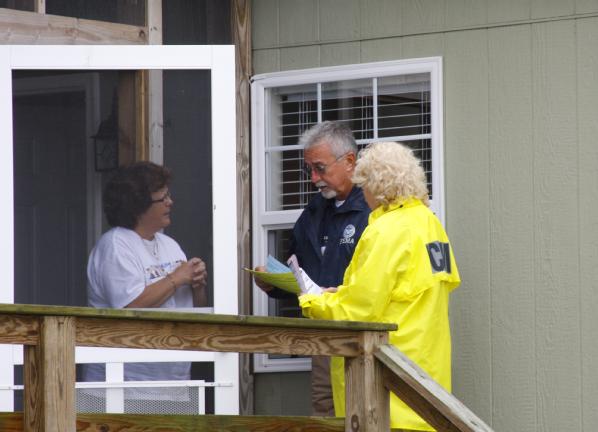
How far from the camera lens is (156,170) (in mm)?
5543

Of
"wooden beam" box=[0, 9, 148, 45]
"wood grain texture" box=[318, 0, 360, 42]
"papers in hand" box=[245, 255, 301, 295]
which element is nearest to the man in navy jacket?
"papers in hand" box=[245, 255, 301, 295]

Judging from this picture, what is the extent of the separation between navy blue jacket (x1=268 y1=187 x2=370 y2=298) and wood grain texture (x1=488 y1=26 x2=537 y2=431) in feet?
2.02

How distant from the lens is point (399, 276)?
15.9 ft

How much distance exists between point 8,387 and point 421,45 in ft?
7.49

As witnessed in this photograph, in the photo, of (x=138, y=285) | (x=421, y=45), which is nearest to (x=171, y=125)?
(x=138, y=285)

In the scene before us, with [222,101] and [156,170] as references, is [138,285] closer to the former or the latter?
[156,170]

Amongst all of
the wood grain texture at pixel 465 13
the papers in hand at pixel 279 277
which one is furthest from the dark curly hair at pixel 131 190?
the wood grain texture at pixel 465 13

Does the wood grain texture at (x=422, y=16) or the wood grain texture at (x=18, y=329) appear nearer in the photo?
the wood grain texture at (x=18, y=329)

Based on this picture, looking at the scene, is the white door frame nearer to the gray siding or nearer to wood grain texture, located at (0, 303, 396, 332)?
the gray siding

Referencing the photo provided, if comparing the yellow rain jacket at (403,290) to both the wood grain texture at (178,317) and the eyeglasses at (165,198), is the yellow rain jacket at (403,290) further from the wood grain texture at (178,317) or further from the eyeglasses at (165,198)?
the eyeglasses at (165,198)

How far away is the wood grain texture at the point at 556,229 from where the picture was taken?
549cm

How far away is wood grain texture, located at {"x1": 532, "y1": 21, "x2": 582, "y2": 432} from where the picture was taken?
549 centimetres

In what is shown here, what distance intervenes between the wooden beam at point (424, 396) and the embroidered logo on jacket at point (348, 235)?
1.27 metres

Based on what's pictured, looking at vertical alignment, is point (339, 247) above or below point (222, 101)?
below
